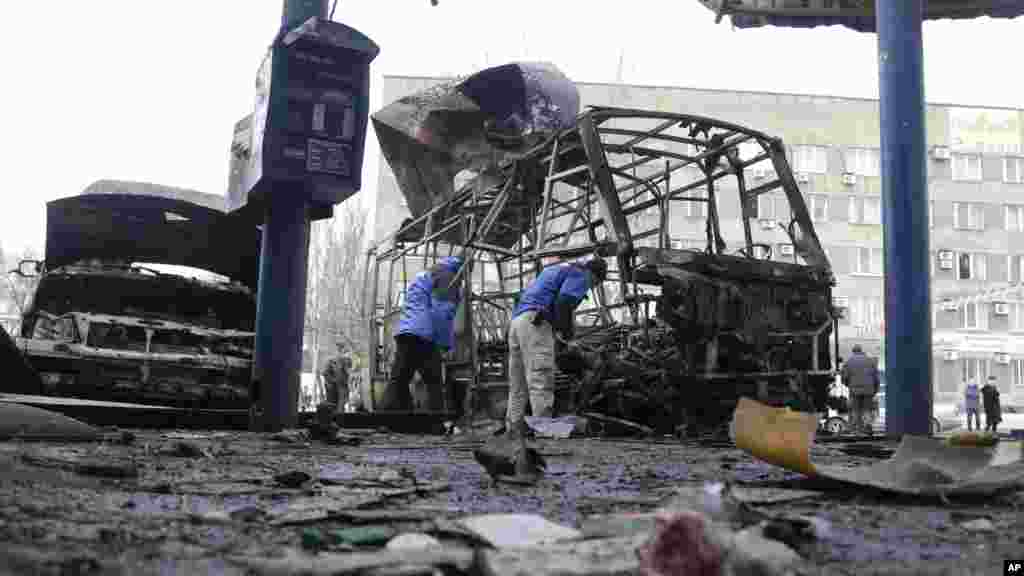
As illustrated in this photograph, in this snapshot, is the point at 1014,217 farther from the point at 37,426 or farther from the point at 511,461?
the point at 37,426

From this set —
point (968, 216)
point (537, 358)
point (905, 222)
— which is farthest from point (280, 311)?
point (968, 216)

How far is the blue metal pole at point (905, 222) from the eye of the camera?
648 cm

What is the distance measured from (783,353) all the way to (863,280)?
28.3 m

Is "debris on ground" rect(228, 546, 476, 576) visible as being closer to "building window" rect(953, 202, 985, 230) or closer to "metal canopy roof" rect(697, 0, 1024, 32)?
"metal canopy roof" rect(697, 0, 1024, 32)

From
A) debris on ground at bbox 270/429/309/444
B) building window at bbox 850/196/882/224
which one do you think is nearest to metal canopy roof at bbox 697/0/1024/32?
debris on ground at bbox 270/429/309/444

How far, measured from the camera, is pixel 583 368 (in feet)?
25.8

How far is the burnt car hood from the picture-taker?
7.95 meters

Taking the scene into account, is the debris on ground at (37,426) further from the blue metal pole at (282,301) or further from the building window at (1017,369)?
the building window at (1017,369)

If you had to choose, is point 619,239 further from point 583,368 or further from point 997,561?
point 997,561

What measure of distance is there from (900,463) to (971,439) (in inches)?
10.2

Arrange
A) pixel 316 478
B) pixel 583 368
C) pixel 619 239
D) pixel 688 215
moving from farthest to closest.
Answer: pixel 688 215, pixel 583 368, pixel 619 239, pixel 316 478

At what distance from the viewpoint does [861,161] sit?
110 feet

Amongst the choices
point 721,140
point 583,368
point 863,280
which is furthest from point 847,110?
point 583,368

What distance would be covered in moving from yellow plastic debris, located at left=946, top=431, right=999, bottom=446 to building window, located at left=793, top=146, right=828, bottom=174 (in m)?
32.1
